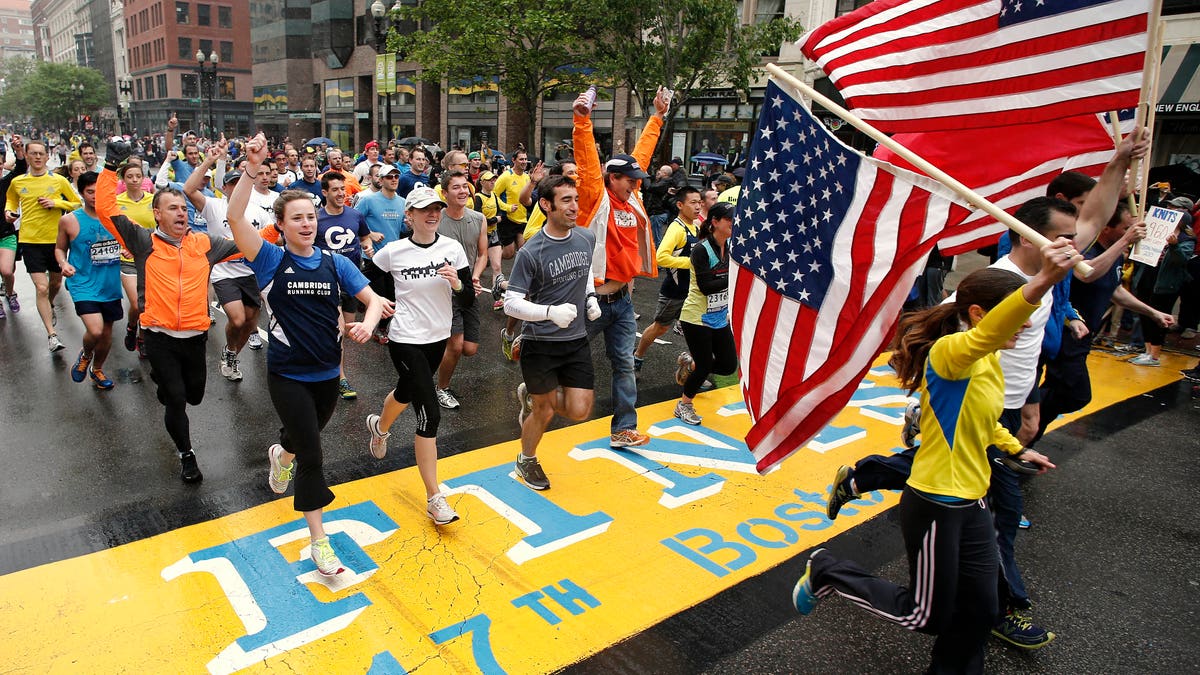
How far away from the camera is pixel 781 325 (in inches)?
139

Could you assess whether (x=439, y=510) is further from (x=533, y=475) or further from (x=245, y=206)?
(x=245, y=206)

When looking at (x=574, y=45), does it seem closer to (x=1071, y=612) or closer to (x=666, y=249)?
(x=666, y=249)

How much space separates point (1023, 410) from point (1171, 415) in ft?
14.8

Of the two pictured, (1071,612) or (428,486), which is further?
(428,486)

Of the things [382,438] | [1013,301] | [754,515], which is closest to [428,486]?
[382,438]

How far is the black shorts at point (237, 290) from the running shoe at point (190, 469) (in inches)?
84.0

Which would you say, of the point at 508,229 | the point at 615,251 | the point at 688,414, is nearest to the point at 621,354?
the point at 615,251

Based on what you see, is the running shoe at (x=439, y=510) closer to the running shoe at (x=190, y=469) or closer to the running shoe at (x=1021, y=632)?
the running shoe at (x=190, y=469)

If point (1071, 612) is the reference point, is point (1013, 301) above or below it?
above

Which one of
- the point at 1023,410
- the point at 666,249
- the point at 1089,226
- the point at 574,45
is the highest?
the point at 574,45

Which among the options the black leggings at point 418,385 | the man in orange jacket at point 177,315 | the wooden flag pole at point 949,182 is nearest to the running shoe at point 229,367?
the man in orange jacket at point 177,315

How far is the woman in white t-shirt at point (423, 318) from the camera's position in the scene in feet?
15.2

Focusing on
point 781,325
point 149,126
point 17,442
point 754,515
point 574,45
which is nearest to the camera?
point 781,325

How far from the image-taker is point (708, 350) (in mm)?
6465
